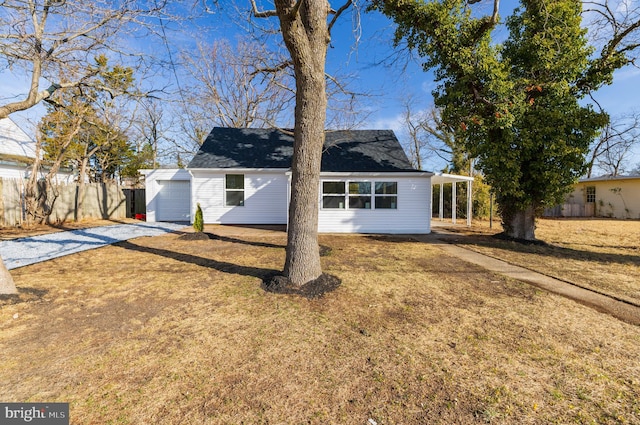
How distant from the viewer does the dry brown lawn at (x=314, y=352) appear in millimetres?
2080

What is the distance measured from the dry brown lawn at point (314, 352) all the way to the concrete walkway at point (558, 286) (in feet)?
1.11

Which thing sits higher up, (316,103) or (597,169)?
(597,169)

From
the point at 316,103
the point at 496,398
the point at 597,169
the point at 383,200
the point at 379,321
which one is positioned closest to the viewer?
the point at 496,398

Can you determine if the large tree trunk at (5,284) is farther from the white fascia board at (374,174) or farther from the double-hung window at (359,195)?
the double-hung window at (359,195)

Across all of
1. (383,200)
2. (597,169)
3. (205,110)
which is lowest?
(383,200)

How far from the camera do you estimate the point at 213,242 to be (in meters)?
9.02

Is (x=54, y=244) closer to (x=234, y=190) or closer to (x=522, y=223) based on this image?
(x=234, y=190)

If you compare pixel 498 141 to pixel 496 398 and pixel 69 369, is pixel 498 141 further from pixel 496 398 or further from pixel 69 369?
pixel 69 369

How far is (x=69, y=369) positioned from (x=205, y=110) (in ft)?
69.2

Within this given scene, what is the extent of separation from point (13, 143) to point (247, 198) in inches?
619

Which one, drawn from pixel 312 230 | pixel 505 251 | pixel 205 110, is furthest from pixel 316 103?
pixel 205 110

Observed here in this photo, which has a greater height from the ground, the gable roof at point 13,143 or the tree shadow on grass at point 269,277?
the gable roof at point 13,143

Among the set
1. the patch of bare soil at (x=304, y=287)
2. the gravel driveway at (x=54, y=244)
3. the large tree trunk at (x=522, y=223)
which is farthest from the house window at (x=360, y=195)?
the gravel driveway at (x=54, y=244)

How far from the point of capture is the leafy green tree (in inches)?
331
